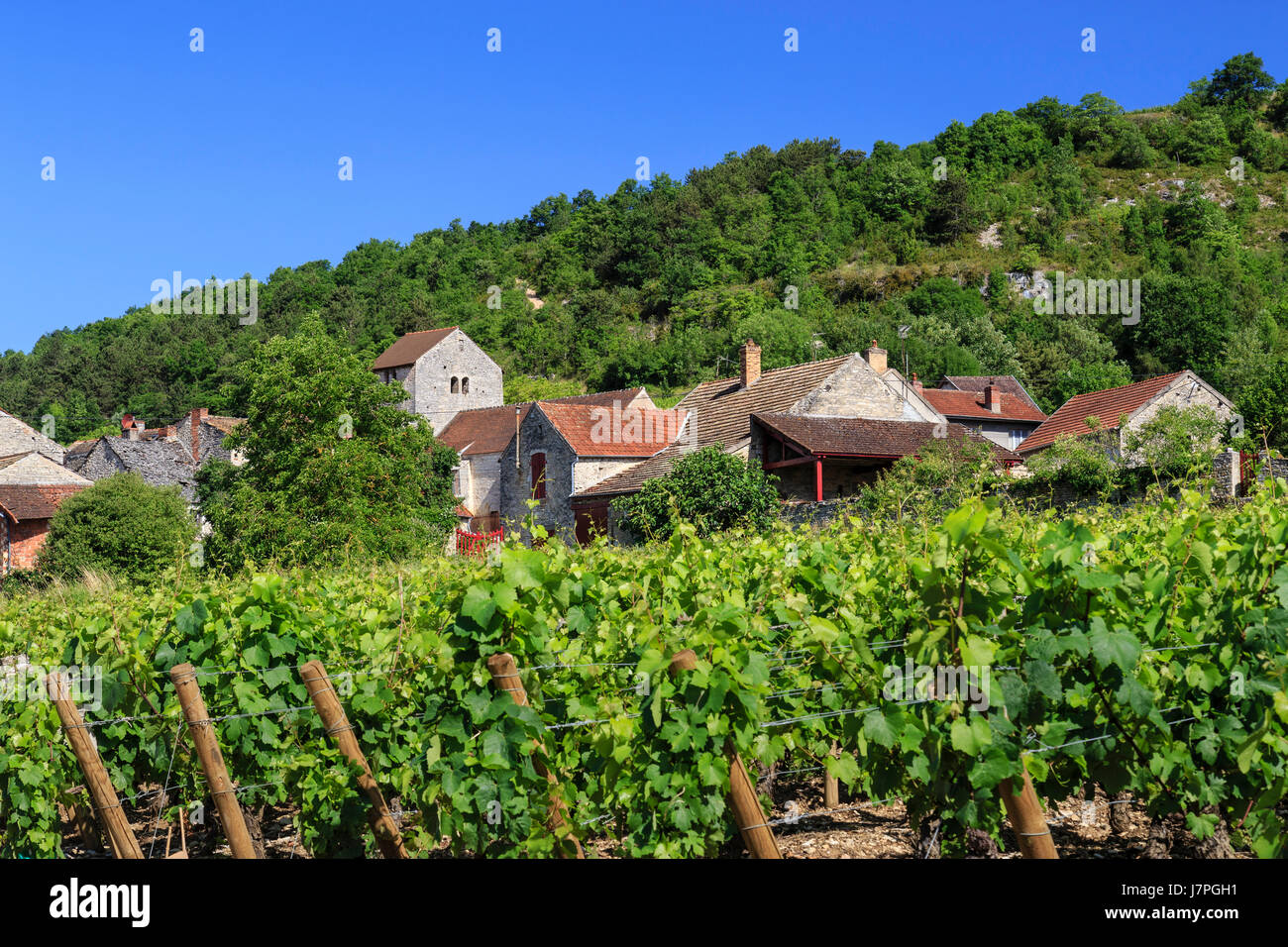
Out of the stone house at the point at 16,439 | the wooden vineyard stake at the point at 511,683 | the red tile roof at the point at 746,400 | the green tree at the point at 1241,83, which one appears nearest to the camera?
the wooden vineyard stake at the point at 511,683

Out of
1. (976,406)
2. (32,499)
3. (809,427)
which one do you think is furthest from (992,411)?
(32,499)

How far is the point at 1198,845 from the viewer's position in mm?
5191

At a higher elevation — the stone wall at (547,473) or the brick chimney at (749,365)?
the brick chimney at (749,365)

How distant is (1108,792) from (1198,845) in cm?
102

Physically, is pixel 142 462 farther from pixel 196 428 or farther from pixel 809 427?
pixel 809 427

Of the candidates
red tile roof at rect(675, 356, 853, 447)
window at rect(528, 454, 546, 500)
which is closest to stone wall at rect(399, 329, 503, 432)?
window at rect(528, 454, 546, 500)

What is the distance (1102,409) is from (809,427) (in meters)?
14.6

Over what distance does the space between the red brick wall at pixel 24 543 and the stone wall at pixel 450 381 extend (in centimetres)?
2494

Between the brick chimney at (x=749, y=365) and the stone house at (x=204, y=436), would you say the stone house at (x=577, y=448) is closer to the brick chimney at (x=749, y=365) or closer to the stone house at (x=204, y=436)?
the brick chimney at (x=749, y=365)

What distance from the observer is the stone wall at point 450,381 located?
62.5 meters

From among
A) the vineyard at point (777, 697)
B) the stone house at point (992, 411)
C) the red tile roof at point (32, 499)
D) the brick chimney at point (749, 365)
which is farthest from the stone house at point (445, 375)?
the vineyard at point (777, 697)

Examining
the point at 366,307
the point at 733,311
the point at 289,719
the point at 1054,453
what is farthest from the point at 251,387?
the point at 366,307

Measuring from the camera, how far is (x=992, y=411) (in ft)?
186

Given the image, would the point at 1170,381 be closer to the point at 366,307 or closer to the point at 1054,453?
the point at 1054,453
